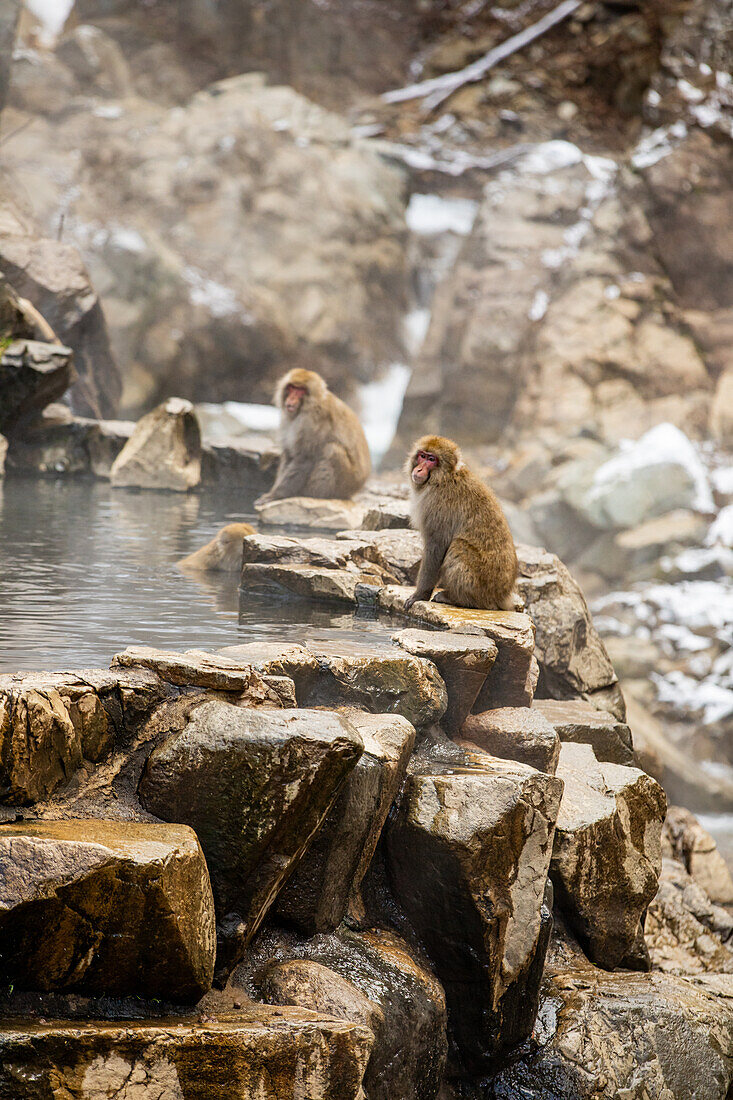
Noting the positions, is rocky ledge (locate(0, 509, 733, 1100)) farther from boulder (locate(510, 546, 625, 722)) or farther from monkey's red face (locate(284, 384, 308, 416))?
monkey's red face (locate(284, 384, 308, 416))

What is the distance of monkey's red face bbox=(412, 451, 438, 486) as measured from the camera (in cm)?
439

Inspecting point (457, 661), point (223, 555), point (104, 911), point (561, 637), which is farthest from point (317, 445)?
point (104, 911)

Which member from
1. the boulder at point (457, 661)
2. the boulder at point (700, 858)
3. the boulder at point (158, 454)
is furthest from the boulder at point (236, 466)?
the boulder at point (457, 661)

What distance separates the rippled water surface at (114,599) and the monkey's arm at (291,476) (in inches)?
23.4

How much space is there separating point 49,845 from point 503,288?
15115mm

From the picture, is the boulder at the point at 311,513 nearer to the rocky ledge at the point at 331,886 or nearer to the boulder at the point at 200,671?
the rocky ledge at the point at 331,886

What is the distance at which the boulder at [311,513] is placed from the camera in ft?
22.2

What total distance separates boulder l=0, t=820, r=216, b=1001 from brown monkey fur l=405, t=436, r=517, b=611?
233 cm

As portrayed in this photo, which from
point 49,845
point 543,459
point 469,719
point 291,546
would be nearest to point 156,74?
point 543,459

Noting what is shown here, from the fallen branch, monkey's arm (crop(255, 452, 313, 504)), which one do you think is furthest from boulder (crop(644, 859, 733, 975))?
the fallen branch

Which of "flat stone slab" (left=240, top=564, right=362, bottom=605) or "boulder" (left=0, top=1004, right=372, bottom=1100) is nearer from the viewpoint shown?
"boulder" (left=0, top=1004, right=372, bottom=1100)

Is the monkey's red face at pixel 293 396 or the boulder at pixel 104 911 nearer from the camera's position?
the boulder at pixel 104 911

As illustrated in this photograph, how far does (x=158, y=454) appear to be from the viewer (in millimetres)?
8648

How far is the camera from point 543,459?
48.9ft
